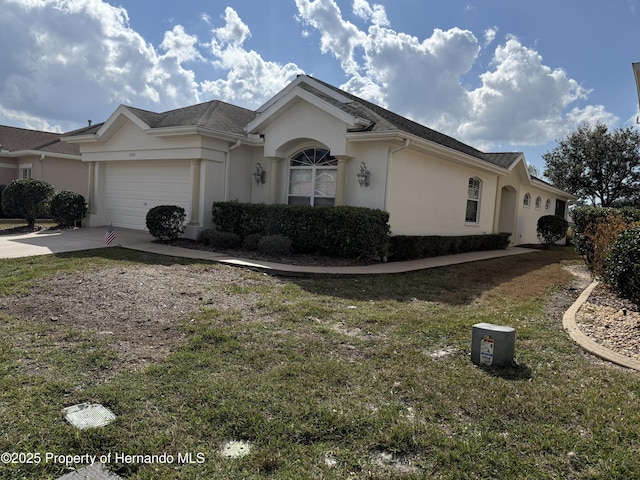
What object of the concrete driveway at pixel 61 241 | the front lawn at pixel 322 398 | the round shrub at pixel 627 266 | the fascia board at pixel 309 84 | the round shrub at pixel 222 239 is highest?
→ the fascia board at pixel 309 84

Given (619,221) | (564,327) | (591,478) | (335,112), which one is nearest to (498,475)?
(591,478)

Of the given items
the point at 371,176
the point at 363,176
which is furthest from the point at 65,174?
the point at 371,176

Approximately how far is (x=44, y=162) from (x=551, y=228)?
2560cm

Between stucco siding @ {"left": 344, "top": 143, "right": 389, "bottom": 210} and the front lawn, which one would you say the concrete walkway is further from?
the front lawn

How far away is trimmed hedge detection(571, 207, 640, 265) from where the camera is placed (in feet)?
36.6

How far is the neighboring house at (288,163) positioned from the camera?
41.7ft

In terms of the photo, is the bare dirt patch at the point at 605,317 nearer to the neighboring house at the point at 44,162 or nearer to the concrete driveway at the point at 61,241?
the concrete driveway at the point at 61,241

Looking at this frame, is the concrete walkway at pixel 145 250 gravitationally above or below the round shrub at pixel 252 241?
below

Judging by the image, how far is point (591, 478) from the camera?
8.85 ft

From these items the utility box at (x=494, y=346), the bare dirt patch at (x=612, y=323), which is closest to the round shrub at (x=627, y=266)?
the bare dirt patch at (x=612, y=323)

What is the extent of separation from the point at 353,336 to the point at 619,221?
7.05m

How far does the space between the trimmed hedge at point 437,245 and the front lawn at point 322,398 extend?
6102 millimetres

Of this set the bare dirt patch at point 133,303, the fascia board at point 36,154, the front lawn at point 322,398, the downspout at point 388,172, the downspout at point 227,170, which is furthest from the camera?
the fascia board at point 36,154

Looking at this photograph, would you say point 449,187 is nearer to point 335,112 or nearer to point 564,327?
point 335,112
